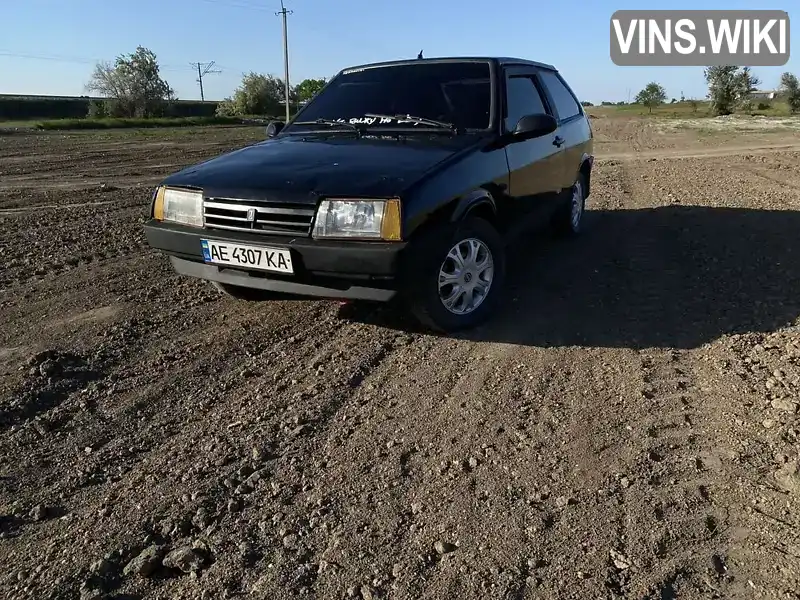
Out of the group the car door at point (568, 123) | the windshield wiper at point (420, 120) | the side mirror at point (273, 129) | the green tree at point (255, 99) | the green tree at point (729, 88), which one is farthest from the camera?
the green tree at point (255, 99)

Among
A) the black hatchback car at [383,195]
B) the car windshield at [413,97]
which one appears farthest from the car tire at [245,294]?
the car windshield at [413,97]

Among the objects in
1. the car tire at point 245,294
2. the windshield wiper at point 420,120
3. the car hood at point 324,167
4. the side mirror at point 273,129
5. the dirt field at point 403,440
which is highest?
the windshield wiper at point 420,120

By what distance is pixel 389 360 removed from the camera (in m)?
3.47

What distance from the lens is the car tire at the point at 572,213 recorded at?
586cm

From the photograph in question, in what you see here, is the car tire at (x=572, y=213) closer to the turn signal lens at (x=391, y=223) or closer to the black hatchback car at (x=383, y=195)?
the black hatchback car at (x=383, y=195)

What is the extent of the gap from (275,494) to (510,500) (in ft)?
2.79

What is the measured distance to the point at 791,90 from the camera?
46781mm

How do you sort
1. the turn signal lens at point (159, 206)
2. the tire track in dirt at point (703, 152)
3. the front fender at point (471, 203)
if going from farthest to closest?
the tire track in dirt at point (703, 152)
the turn signal lens at point (159, 206)
the front fender at point (471, 203)

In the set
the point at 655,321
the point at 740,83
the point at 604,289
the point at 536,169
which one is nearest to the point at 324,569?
the point at 655,321

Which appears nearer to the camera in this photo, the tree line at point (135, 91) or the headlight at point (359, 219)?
the headlight at point (359, 219)

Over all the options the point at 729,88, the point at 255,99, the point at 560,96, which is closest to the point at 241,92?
the point at 255,99

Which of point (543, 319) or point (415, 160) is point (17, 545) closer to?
point (415, 160)

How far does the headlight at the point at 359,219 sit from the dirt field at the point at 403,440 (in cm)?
71

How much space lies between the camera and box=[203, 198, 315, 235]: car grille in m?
3.33
